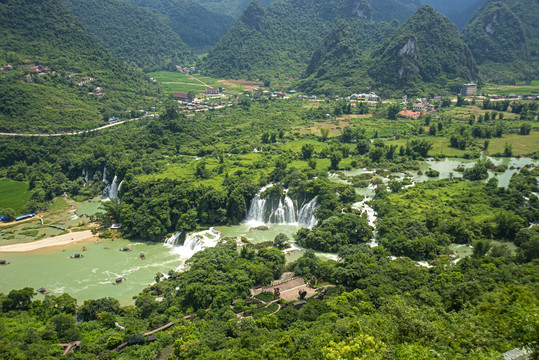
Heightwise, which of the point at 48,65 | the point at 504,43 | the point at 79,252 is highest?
the point at 504,43

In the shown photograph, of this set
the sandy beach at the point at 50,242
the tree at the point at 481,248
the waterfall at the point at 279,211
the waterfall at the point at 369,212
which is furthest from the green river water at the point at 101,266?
the tree at the point at 481,248

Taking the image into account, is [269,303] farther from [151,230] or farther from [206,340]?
[151,230]

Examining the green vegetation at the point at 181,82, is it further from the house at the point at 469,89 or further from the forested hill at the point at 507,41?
the forested hill at the point at 507,41

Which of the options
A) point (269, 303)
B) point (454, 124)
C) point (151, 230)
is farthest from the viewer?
point (454, 124)

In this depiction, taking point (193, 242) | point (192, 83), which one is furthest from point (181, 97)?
point (193, 242)

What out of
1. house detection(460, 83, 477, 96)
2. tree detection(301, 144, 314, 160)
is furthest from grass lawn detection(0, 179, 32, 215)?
house detection(460, 83, 477, 96)

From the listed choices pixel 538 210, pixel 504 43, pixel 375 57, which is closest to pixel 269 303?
pixel 538 210
